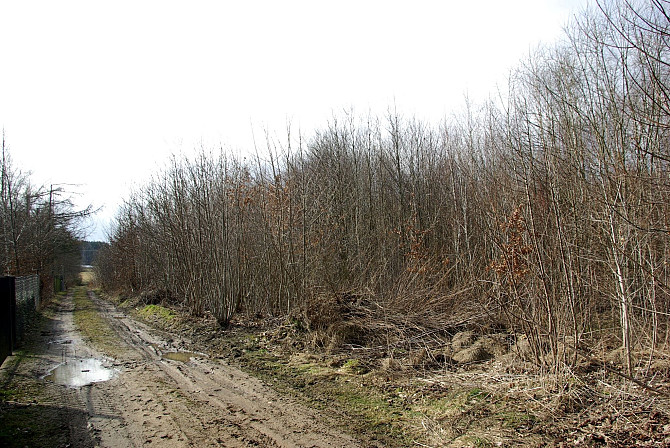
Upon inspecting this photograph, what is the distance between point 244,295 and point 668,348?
9.55 meters

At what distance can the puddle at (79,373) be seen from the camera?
6895 millimetres

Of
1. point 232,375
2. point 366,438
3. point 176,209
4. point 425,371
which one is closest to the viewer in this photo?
point 366,438

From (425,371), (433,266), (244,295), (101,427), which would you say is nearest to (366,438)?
(425,371)

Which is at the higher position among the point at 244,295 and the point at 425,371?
the point at 244,295

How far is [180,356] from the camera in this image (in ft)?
28.5

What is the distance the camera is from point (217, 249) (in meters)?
12.4

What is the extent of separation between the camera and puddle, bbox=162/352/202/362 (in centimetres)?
841

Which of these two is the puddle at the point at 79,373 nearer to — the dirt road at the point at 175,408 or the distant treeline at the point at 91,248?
the dirt road at the point at 175,408

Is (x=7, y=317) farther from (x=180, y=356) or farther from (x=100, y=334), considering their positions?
(x=100, y=334)

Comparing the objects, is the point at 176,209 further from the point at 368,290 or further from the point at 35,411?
the point at 35,411

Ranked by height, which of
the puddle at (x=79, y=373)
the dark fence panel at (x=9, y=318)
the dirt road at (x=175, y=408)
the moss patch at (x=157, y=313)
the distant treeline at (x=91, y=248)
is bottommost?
the dirt road at (x=175, y=408)

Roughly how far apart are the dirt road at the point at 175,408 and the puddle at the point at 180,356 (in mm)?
84

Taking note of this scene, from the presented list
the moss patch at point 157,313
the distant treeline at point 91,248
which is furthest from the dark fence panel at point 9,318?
the distant treeline at point 91,248

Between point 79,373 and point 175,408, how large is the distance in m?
2.97
